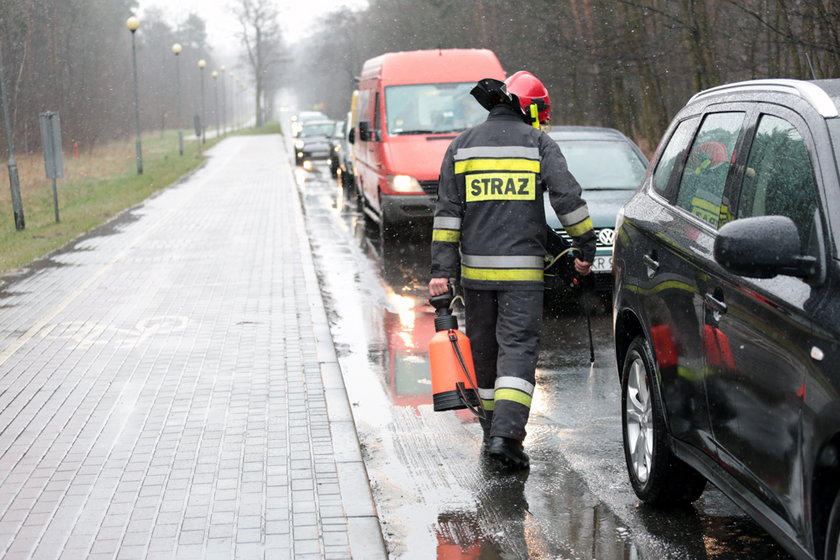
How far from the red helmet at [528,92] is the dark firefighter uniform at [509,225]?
98 mm

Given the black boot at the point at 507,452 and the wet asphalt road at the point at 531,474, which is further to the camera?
the black boot at the point at 507,452

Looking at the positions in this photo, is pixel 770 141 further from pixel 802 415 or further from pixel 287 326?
pixel 287 326

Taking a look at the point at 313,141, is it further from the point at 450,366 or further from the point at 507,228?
the point at 507,228

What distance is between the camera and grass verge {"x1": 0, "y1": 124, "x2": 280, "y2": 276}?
1764 cm

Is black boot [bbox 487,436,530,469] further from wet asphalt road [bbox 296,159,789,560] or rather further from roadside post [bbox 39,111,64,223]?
roadside post [bbox 39,111,64,223]

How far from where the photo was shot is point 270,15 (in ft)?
326

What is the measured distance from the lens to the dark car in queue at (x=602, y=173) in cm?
1006

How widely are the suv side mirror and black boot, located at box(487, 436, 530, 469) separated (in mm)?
2410

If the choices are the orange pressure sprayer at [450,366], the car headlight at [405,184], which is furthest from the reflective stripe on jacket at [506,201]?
the car headlight at [405,184]

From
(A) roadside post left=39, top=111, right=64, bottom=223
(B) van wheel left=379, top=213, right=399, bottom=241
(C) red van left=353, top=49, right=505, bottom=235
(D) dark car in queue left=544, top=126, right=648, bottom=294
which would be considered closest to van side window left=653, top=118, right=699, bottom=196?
(D) dark car in queue left=544, top=126, right=648, bottom=294

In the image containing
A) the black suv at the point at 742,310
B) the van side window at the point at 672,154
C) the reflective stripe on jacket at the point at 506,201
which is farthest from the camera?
the reflective stripe on jacket at the point at 506,201

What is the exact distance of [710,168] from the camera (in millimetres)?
4578

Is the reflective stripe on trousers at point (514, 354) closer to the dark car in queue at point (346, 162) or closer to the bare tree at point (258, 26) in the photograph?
the dark car in queue at point (346, 162)

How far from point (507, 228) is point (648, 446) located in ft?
4.35
